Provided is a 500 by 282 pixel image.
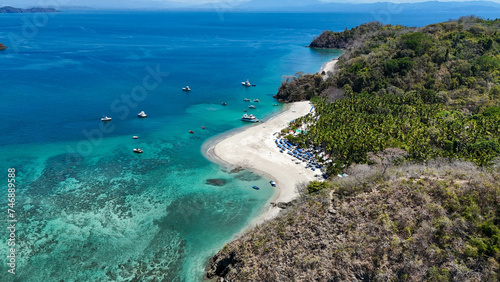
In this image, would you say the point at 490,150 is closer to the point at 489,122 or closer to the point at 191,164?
the point at 489,122

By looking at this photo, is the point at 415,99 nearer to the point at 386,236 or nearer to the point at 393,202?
the point at 393,202

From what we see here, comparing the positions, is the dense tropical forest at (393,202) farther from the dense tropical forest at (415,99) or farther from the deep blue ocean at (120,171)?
the deep blue ocean at (120,171)

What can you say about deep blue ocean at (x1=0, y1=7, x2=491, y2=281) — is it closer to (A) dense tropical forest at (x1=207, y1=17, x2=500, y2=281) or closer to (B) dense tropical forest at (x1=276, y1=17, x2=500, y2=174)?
(A) dense tropical forest at (x1=207, y1=17, x2=500, y2=281)

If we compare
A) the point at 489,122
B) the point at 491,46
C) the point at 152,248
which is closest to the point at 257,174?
the point at 152,248

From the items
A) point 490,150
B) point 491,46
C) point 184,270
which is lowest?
point 184,270

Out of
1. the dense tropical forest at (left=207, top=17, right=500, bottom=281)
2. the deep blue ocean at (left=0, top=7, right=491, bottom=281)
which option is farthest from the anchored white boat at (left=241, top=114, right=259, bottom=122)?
the dense tropical forest at (left=207, top=17, right=500, bottom=281)

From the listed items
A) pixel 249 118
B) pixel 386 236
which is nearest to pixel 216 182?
pixel 386 236

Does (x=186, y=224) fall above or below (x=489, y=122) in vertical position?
below
